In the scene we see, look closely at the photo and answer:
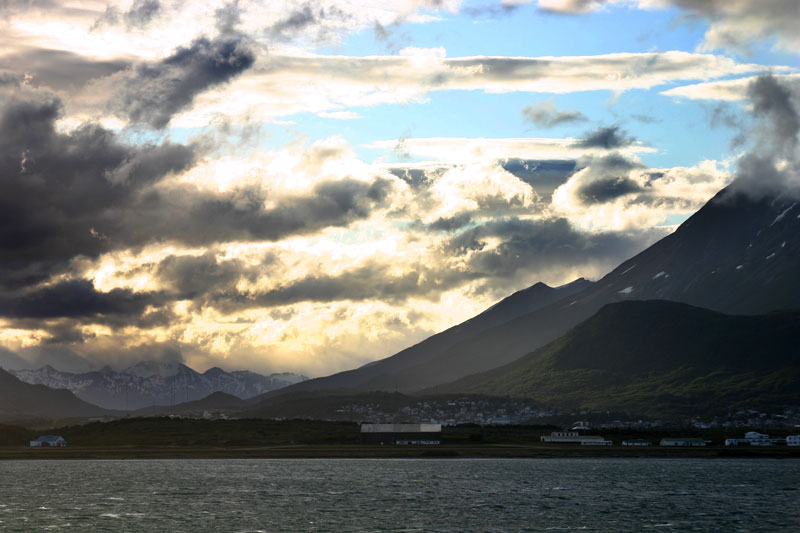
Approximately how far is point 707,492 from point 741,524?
176 ft

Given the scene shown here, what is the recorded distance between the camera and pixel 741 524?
141 m

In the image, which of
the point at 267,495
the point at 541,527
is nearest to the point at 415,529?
the point at 541,527

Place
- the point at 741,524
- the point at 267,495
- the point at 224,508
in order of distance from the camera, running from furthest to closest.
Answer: the point at 267,495 → the point at 224,508 → the point at 741,524

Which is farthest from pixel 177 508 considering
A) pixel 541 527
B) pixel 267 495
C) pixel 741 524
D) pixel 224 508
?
pixel 741 524

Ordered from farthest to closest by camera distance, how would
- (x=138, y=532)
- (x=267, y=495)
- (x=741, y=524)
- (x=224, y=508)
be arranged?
(x=267, y=495) → (x=224, y=508) → (x=741, y=524) → (x=138, y=532)

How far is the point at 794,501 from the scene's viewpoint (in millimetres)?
171250

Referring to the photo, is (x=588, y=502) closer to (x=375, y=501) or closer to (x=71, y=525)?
(x=375, y=501)

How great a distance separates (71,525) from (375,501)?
185 ft

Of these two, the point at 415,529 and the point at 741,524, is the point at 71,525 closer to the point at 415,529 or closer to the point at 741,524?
the point at 415,529

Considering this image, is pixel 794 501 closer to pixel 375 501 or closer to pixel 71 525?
pixel 375 501

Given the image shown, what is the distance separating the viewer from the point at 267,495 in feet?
616

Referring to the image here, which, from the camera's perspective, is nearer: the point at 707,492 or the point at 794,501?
the point at 794,501

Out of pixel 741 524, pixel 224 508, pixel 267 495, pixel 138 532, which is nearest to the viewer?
pixel 138 532

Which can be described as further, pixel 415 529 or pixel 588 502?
pixel 588 502
